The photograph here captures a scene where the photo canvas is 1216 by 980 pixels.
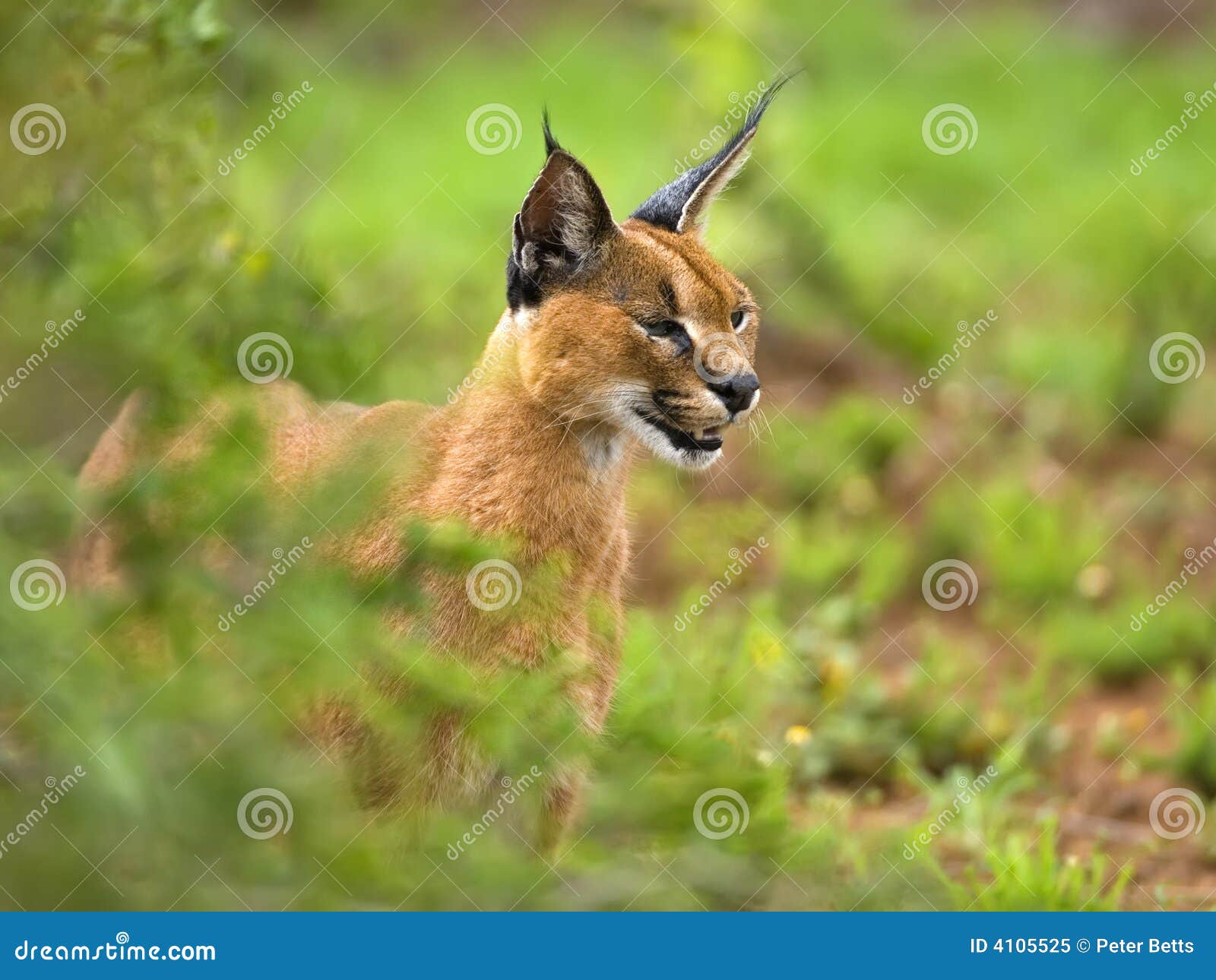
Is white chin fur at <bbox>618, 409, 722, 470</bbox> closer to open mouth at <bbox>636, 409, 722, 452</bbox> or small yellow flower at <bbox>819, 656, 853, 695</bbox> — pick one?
open mouth at <bbox>636, 409, 722, 452</bbox>

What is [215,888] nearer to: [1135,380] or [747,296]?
[747,296]

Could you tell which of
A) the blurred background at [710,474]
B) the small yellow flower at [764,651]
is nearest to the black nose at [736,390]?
the blurred background at [710,474]

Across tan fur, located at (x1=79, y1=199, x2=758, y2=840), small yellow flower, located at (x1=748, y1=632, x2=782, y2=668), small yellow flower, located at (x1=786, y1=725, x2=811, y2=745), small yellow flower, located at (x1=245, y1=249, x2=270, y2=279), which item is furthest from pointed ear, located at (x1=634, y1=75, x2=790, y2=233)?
small yellow flower, located at (x1=786, y1=725, x2=811, y2=745)

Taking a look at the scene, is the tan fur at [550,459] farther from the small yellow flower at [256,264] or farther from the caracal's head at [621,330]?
the small yellow flower at [256,264]

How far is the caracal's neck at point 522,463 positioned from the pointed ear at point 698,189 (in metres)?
0.56

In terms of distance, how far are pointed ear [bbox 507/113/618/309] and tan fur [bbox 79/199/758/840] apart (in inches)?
1.8

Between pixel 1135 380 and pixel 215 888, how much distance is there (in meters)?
6.36

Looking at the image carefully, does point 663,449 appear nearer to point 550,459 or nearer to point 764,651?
point 550,459

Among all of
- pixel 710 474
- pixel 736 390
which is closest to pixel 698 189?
pixel 736 390

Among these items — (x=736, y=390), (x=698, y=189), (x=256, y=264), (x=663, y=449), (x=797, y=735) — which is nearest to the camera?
(x=736, y=390)

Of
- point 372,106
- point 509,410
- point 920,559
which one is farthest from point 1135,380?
point 372,106

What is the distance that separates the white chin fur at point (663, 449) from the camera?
392 centimetres

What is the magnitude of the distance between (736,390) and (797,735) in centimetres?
204

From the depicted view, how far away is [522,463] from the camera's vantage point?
4.00 metres
